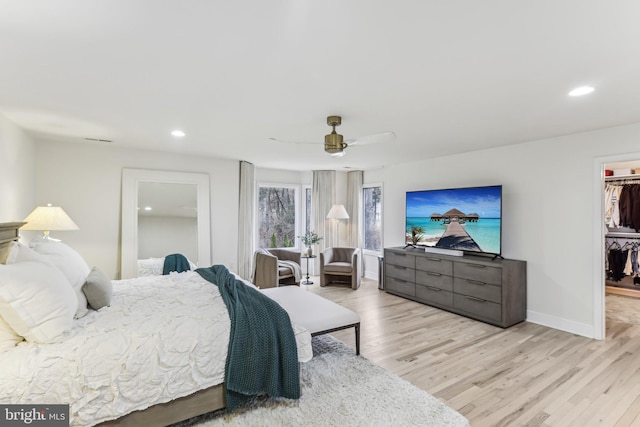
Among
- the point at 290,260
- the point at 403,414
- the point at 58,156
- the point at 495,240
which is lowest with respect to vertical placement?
the point at 403,414

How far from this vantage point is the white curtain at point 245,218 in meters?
5.60

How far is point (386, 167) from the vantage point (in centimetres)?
613

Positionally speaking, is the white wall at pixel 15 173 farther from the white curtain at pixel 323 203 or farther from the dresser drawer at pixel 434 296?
the dresser drawer at pixel 434 296

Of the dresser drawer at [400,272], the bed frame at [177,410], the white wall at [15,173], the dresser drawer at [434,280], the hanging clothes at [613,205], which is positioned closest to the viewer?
the bed frame at [177,410]

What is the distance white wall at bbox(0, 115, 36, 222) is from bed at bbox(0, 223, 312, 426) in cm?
106

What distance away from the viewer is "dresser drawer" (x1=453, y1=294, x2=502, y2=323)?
12.5ft

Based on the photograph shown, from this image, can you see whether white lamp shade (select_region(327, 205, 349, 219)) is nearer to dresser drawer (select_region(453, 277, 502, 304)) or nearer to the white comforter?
dresser drawer (select_region(453, 277, 502, 304))

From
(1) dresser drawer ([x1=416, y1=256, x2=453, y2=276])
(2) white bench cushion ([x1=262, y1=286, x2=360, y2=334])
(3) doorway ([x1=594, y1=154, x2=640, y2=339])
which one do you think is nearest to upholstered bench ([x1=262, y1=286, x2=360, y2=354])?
(2) white bench cushion ([x1=262, y1=286, x2=360, y2=334])

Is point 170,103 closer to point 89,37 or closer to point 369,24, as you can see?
point 89,37

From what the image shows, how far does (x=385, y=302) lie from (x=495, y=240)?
1862 mm

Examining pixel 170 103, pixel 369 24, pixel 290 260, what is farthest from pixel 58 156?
pixel 369 24

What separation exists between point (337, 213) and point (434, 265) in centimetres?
245

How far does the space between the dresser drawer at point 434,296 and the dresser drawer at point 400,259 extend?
389 millimetres

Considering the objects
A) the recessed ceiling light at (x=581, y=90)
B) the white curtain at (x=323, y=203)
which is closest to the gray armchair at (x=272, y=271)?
the white curtain at (x=323, y=203)
